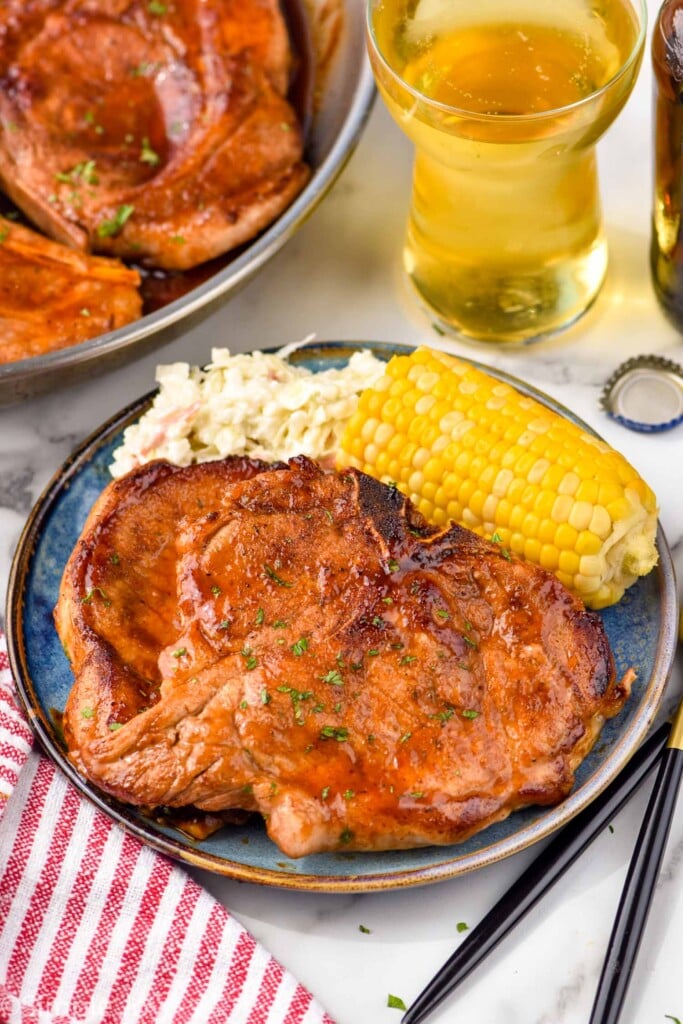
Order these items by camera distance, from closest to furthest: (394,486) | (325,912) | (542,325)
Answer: (325,912)
(394,486)
(542,325)

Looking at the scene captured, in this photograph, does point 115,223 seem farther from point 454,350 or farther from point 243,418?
point 454,350

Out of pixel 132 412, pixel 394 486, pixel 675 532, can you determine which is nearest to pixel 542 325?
pixel 675 532

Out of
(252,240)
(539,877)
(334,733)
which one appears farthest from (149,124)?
(539,877)

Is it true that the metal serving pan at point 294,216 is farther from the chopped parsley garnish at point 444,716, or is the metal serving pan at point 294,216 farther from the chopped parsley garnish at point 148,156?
the chopped parsley garnish at point 444,716

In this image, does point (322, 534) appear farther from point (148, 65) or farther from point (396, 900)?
point (148, 65)

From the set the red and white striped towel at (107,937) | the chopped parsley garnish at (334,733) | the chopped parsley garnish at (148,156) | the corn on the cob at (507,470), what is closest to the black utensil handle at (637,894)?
the corn on the cob at (507,470)

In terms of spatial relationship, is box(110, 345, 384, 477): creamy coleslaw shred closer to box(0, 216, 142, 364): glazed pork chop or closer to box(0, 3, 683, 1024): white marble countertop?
box(0, 216, 142, 364): glazed pork chop

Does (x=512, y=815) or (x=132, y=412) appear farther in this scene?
(x=132, y=412)
